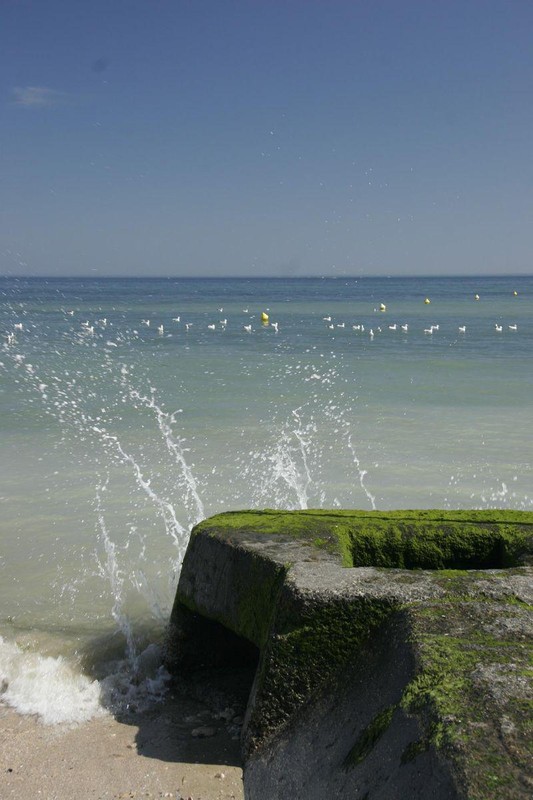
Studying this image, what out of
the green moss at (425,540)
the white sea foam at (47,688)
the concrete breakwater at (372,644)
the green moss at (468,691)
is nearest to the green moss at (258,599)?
the concrete breakwater at (372,644)

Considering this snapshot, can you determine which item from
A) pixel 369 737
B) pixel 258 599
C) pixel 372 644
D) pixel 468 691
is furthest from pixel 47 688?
pixel 468 691

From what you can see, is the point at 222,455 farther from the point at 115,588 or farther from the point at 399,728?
the point at 399,728

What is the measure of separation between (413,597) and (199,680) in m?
1.89

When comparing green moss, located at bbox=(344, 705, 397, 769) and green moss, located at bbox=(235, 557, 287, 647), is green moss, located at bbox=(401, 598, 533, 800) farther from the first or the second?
green moss, located at bbox=(235, 557, 287, 647)

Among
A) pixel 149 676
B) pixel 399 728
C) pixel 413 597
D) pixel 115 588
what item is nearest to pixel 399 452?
pixel 115 588

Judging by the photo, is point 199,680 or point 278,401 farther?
point 278,401

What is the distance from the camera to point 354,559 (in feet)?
13.7

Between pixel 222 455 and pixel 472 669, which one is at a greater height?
pixel 472 669

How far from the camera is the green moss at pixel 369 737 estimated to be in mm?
2643

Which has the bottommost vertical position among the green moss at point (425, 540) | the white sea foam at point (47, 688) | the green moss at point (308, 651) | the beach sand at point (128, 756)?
the white sea foam at point (47, 688)

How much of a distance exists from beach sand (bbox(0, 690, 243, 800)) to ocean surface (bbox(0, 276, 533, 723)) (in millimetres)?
195

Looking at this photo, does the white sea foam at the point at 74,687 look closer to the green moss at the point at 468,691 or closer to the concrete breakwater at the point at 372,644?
the concrete breakwater at the point at 372,644

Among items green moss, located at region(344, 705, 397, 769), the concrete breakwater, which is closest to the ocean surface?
the concrete breakwater

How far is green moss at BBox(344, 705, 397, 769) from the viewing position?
264 cm
